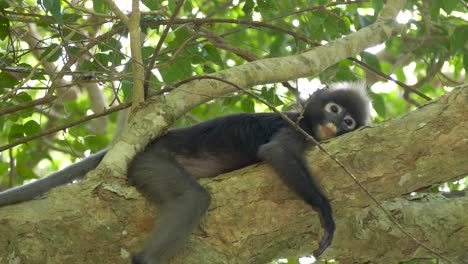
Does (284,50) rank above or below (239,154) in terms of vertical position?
above

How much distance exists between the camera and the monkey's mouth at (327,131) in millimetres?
4418

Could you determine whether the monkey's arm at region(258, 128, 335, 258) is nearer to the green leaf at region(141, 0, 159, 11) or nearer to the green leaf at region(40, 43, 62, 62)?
the green leaf at region(141, 0, 159, 11)

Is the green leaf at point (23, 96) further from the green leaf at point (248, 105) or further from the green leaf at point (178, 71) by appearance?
the green leaf at point (248, 105)

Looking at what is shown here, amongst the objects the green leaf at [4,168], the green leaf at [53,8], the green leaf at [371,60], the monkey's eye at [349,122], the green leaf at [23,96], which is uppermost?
the green leaf at [53,8]

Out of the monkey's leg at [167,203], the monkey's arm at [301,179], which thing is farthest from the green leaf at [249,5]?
the monkey's leg at [167,203]

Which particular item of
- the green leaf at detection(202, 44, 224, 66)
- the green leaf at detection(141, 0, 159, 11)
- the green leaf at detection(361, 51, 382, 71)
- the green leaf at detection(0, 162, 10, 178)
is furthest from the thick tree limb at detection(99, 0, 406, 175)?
the green leaf at detection(0, 162, 10, 178)

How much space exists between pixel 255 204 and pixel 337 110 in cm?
157

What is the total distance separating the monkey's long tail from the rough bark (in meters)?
0.31

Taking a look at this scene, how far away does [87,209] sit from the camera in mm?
3150

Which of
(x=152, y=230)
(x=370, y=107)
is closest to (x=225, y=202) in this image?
(x=152, y=230)

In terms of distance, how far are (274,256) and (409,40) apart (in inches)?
120

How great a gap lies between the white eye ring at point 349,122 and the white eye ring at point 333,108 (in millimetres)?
77

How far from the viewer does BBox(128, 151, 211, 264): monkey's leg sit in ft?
10.8

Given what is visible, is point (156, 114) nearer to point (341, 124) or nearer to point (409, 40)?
point (341, 124)
